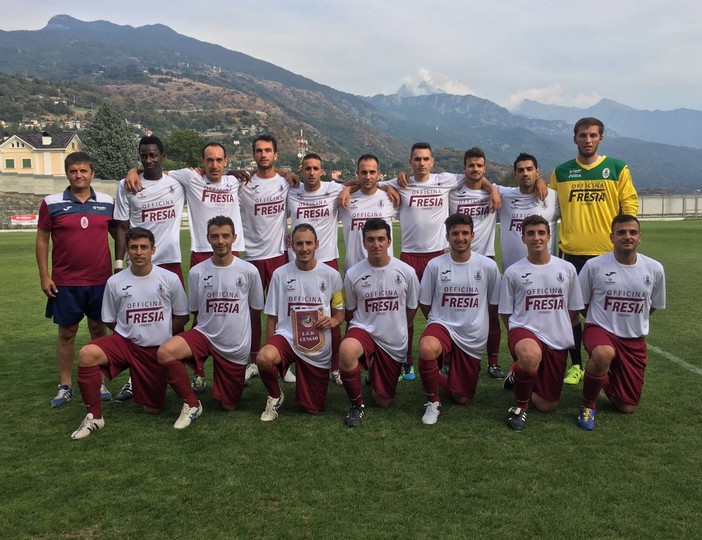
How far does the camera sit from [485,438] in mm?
3939

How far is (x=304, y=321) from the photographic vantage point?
4.54 meters

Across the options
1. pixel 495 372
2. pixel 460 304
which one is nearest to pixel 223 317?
pixel 460 304

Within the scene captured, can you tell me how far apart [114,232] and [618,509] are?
14.9 ft

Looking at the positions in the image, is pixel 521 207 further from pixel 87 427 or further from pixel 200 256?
pixel 87 427

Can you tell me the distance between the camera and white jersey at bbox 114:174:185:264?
198 inches

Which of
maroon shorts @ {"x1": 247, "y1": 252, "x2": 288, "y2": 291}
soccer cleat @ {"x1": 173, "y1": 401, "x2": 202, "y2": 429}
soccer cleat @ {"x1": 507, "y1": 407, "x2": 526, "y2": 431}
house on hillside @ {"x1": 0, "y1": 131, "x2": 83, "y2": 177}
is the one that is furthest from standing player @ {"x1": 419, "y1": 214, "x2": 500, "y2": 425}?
house on hillside @ {"x1": 0, "y1": 131, "x2": 83, "y2": 177}

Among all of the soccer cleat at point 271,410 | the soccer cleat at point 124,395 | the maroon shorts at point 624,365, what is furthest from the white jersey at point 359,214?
the soccer cleat at point 124,395

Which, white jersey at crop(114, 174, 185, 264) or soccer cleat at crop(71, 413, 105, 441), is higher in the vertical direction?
white jersey at crop(114, 174, 185, 264)

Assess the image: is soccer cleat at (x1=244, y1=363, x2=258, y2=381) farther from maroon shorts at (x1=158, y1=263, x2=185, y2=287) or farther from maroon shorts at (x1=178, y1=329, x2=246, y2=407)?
maroon shorts at (x1=158, y1=263, x2=185, y2=287)

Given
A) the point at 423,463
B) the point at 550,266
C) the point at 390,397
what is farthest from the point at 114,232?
the point at 550,266

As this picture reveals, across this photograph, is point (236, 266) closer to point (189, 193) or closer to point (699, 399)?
point (189, 193)

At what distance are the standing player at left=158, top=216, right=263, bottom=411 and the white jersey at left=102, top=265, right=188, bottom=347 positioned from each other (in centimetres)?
19

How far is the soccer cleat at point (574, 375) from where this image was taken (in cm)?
523

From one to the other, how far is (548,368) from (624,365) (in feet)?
2.00
